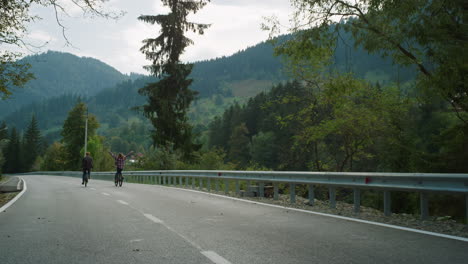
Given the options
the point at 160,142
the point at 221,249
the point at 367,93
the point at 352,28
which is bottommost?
the point at 221,249

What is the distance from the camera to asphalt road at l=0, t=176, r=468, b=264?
4.92 metres

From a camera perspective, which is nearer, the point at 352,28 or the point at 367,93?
the point at 352,28

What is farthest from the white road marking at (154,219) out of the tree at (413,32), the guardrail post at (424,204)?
the tree at (413,32)

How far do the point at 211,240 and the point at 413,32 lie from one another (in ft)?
33.8

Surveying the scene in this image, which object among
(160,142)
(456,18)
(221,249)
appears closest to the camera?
(221,249)

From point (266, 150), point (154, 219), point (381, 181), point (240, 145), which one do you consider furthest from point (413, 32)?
point (240, 145)

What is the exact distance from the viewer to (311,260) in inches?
186

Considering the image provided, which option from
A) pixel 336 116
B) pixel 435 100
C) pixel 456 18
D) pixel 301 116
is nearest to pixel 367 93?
pixel 336 116

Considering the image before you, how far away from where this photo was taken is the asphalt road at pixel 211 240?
492 cm

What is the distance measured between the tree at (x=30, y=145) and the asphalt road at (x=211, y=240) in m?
119

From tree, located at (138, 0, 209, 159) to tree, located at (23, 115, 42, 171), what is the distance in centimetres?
9850

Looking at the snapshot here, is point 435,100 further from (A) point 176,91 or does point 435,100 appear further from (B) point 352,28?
(A) point 176,91

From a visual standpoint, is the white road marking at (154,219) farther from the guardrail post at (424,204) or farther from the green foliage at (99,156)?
the green foliage at (99,156)

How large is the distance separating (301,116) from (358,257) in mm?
18011
